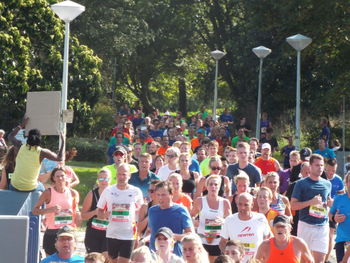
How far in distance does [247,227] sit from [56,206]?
251cm

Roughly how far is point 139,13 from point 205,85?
5951 mm

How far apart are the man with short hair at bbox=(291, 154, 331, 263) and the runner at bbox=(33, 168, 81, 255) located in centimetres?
296

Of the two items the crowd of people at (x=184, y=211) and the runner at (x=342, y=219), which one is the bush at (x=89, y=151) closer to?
the crowd of people at (x=184, y=211)

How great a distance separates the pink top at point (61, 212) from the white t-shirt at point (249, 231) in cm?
224

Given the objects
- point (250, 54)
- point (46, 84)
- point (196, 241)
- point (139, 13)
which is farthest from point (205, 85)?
point (196, 241)

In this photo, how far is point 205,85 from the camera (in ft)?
160

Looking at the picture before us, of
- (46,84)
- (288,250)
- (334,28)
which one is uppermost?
(334,28)

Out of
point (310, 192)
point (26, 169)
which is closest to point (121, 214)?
point (26, 169)

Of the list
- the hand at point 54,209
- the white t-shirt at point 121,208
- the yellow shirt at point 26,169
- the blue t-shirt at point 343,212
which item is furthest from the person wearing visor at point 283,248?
the yellow shirt at point 26,169

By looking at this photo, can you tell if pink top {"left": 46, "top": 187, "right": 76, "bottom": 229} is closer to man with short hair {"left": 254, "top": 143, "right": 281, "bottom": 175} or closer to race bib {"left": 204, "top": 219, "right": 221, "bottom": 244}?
race bib {"left": 204, "top": 219, "right": 221, "bottom": 244}

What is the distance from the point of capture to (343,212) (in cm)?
1153

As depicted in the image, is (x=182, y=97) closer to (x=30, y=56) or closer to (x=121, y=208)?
(x=30, y=56)

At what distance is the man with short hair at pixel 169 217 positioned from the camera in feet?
33.7

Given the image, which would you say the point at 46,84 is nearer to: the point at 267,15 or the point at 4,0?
the point at 4,0
